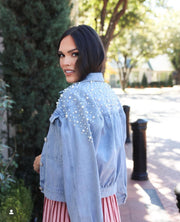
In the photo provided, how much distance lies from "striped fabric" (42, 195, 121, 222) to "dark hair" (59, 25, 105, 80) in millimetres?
728

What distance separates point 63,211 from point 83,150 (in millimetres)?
413

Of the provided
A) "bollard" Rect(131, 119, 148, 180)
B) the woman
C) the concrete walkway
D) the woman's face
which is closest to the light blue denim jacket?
the woman

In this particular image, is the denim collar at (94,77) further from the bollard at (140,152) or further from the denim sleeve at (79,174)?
the bollard at (140,152)

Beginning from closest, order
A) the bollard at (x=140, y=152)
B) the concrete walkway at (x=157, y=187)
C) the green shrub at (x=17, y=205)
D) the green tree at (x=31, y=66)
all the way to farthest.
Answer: the green shrub at (x=17, y=205), the green tree at (x=31, y=66), the concrete walkway at (x=157, y=187), the bollard at (x=140, y=152)

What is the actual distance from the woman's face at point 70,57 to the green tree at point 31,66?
1673 millimetres

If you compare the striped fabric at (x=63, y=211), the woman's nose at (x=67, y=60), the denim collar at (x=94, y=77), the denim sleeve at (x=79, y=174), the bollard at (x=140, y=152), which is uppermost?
the woman's nose at (x=67, y=60)

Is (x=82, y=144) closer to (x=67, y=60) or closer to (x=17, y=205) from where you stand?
(x=67, y=60)

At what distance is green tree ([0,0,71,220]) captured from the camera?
129 inches

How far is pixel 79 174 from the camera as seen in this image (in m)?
1.44

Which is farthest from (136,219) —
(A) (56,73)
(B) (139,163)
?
(A) (56,73)

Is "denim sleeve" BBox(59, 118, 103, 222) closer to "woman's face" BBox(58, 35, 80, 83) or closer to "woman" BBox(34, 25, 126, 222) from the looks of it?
"woman" BBox(34, 25, 126, 222)

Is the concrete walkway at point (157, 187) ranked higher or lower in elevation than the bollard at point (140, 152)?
lower

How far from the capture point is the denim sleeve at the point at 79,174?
143 cm

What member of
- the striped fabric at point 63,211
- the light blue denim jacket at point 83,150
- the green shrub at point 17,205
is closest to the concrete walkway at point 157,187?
the green shrub at point 17,205
